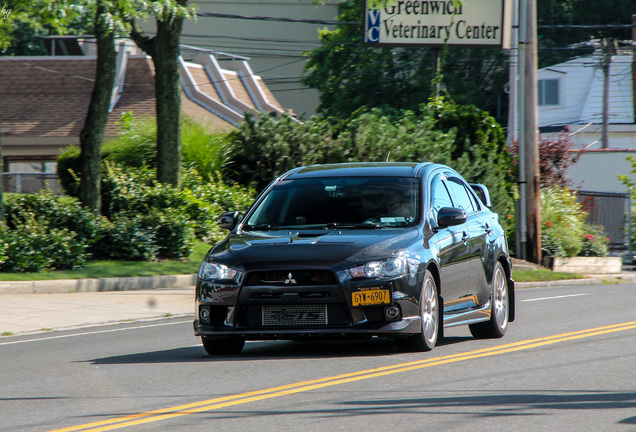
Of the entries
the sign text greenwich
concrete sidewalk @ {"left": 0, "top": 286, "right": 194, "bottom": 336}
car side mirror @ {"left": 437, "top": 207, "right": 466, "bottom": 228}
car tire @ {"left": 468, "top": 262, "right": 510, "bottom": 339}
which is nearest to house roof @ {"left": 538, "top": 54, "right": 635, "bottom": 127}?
the sign text greenwich

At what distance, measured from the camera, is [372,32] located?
2811 cm

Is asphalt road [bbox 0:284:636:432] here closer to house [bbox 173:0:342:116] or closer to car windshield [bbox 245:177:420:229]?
car windshield [bbox 245:177:420:229]

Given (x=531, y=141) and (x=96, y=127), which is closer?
(x=96, y=127)

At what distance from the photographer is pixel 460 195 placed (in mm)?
10953

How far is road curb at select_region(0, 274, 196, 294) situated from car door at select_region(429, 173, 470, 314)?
8.51 meters

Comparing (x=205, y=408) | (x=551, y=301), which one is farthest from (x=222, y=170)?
(x=205, y=408)

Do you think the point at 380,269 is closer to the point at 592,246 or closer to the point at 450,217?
the point at 450,217

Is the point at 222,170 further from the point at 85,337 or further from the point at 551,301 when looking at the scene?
the point at 85,337

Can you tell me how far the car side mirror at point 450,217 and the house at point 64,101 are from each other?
825 inches

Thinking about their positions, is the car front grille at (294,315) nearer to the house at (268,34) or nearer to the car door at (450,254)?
the car door at (450,254)

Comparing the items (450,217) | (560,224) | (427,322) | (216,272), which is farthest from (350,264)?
(560,224)

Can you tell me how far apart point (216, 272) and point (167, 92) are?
523 inches

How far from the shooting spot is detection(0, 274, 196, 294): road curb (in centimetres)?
1653

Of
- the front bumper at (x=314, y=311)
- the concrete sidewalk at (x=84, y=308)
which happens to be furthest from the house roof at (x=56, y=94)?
the front bumper at (x=314, y=311)
